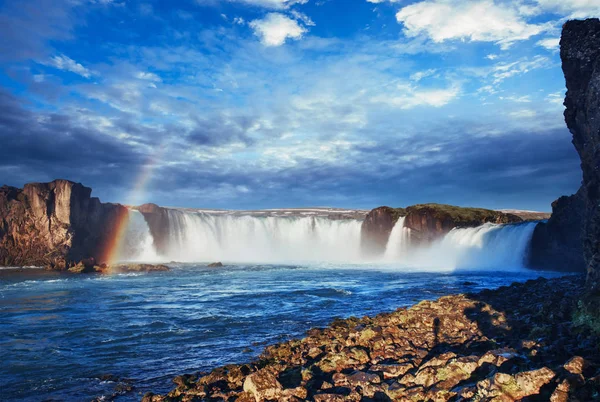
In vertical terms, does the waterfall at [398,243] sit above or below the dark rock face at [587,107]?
below

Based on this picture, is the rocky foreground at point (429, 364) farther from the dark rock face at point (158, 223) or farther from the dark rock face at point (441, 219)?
the dark rock face at point (158, 223)

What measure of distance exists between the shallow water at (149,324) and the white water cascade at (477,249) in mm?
14133

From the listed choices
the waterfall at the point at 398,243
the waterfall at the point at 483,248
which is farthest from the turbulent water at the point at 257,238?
the waterfall at the point at 483,248

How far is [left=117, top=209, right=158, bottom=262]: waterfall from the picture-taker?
229 ft

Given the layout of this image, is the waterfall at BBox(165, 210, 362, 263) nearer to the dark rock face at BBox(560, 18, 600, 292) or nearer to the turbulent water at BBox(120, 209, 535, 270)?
the turbulent water at BBox(120, 209, 535, 270)

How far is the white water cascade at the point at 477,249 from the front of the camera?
147ft

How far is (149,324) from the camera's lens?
17828mm

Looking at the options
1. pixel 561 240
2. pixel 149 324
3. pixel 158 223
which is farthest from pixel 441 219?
pixel 149 324

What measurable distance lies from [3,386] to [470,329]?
46.6 ft

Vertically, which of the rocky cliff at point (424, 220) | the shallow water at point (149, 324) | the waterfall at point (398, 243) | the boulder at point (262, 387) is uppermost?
the rocky cliff at point (424, 220)

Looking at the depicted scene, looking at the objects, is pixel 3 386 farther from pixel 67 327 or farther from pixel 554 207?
pixel 554 207

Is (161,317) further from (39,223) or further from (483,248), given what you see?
(39,223)

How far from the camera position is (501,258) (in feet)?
153

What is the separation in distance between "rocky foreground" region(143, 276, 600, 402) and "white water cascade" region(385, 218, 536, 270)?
110ft
